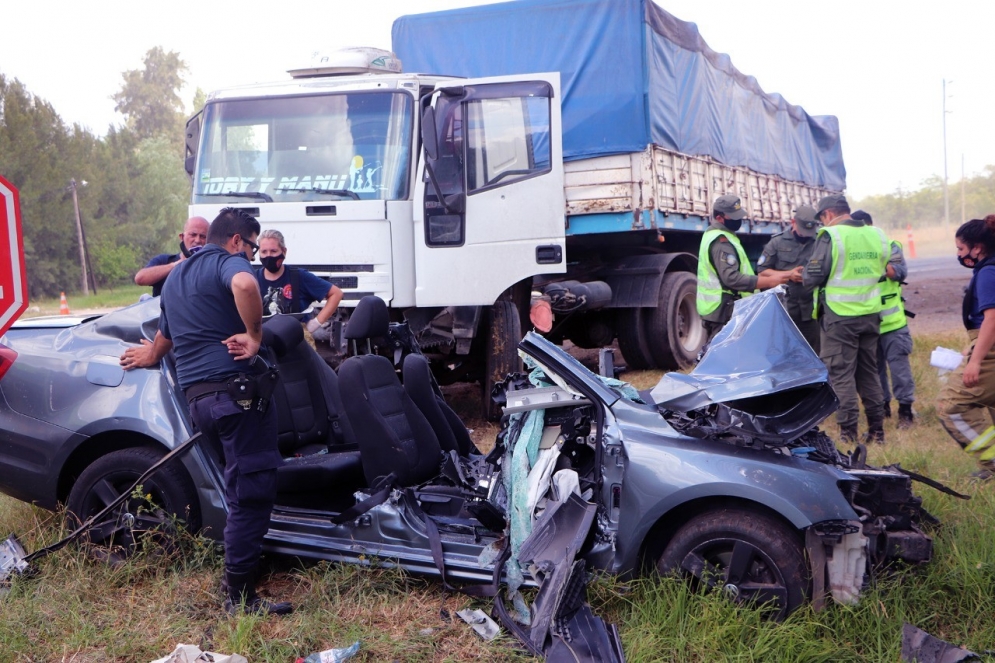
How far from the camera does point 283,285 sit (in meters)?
5.86

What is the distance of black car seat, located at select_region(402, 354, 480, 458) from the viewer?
436cm

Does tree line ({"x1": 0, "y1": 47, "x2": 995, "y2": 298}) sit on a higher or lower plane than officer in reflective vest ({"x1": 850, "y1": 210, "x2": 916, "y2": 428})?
higher

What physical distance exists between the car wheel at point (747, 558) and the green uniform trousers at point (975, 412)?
2174 mm

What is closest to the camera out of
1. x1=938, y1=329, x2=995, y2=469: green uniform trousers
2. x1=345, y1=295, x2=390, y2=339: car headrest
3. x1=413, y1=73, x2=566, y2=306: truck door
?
x1=345, y1=295, x2=390, y2=339: car headrest

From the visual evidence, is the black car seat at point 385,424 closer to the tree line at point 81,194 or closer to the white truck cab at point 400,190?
the white truck cab at point 400,190

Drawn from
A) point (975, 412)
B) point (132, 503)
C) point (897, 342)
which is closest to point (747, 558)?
point (975, 412)

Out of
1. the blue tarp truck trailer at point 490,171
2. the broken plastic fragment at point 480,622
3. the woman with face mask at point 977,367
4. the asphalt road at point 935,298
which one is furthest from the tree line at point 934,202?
the broken plastic fragment at point 480,622

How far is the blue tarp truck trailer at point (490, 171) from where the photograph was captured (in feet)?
22.3

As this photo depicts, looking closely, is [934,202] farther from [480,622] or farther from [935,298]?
[480,622]

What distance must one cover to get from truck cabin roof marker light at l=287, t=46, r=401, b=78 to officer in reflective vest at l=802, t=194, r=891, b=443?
3894 mm

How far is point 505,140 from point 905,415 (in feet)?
12.0

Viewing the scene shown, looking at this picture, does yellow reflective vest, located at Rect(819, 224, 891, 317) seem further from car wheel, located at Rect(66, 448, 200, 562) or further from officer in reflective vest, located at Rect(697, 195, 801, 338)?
car wheel, located at Rect(66, 448, 200, 562)

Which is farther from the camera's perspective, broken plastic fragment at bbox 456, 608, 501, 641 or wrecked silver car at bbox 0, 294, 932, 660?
broken plastic fragment at bbox 456, 608, 501, 641

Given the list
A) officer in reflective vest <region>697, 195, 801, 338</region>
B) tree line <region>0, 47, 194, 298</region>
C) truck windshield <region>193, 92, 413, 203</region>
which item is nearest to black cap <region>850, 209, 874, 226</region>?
officer in reflective vest <region>697, 195, 801, 338</region>
